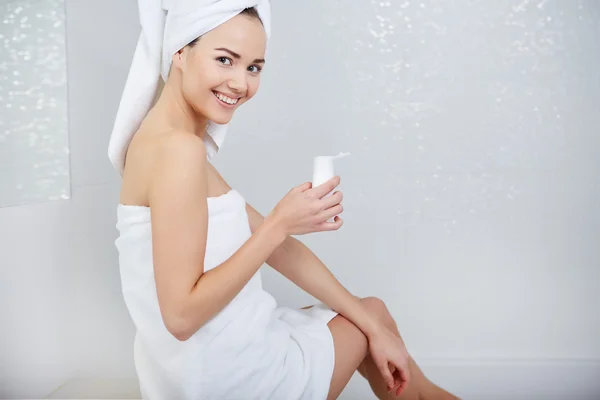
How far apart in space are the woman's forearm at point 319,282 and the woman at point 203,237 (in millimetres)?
43

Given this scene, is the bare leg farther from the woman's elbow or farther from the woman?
the woman's elbow

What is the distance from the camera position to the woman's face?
1.01 metres

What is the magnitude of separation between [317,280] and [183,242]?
15.7 inches

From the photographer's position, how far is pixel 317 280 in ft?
4.01

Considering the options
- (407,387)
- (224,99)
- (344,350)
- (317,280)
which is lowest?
(407,387)

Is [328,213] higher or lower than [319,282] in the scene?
higher

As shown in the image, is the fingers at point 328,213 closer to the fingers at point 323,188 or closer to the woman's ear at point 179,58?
the fingers at point 323,188

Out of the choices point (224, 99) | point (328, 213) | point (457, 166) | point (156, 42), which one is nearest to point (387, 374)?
point (328, 213)

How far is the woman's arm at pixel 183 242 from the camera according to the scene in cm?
88

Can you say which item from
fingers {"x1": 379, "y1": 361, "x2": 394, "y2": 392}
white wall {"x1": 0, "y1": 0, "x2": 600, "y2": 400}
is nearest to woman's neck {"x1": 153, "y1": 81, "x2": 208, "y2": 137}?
fingers {"x1": 379, "y1": 361, "x2": 394, "y2": 392}

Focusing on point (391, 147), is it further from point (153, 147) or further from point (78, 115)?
point (153, 147)

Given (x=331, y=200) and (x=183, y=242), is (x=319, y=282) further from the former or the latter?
(x=183, y=242)

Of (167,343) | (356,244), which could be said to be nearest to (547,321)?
(356,244)

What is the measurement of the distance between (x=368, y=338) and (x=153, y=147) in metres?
0.55
